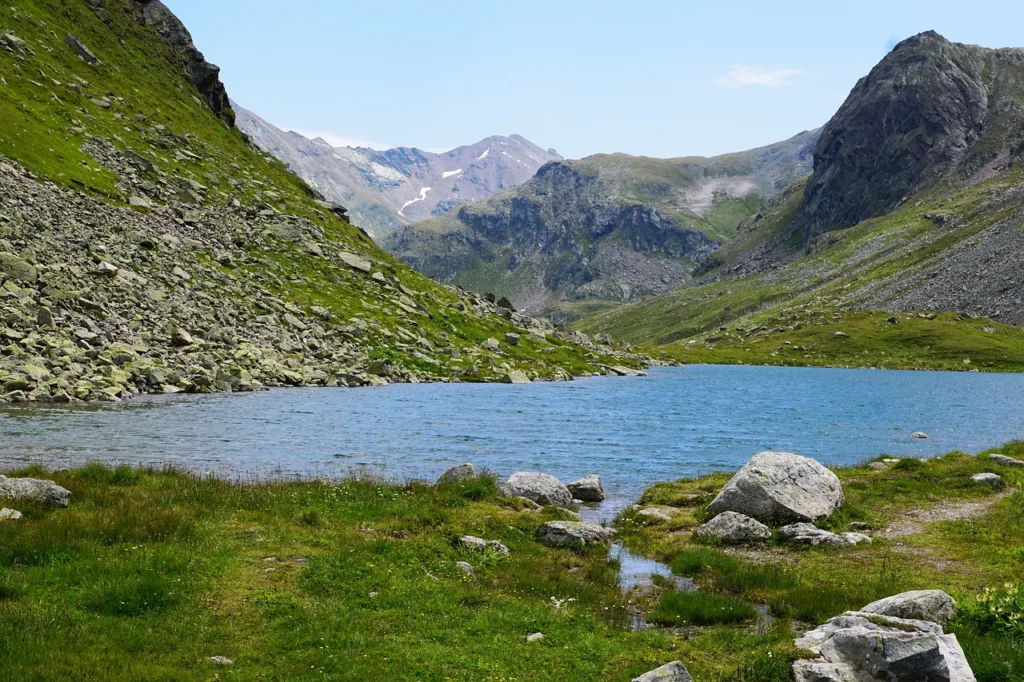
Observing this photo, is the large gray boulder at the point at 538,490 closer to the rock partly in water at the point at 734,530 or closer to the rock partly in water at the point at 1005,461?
the rock partly in water at the point at 734,530

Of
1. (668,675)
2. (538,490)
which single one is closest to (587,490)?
(538,490)

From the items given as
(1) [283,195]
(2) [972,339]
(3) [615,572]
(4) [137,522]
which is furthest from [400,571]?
(2) [972,339]

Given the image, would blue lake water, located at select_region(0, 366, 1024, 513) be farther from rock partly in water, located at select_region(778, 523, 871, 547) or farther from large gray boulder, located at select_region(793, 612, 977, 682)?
large gray boulder, located at select_region(793, 612, 977, 682)

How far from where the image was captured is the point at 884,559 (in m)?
21.9

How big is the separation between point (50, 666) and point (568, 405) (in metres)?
66.5

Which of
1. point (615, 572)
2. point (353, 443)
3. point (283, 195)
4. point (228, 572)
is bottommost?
point (353, 443)

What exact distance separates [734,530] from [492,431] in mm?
31403

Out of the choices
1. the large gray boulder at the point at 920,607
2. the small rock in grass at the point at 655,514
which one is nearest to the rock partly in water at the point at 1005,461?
the small rock in grass at the point at 655,514

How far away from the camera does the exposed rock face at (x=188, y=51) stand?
6388 inches

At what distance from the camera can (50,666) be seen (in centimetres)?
1157

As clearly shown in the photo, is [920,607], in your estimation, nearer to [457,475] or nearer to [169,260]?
[457,475]

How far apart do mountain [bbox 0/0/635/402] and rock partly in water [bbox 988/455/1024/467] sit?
6339cm

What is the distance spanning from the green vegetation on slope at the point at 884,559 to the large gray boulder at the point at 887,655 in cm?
62

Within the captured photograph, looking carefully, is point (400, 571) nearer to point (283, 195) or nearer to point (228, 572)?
point (228, 572)
